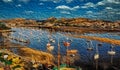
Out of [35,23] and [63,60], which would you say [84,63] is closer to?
[63,60]

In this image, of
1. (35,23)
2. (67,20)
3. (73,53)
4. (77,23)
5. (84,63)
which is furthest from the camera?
(35,23)

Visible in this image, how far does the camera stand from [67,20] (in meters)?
110

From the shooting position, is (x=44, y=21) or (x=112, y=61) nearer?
(x=112, y=61)

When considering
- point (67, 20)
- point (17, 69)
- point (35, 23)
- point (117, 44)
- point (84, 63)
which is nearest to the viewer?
point (17, 69)

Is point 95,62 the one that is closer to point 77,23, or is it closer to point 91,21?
point 77,23

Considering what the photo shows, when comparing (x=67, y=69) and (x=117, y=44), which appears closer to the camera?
(x=67, y=69)

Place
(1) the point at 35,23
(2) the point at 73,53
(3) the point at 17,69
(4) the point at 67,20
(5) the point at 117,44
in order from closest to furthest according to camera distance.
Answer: (3) the point at 17,69
(2) the point at 73,53
(5) the point at 117,44
(4) the point at 67,20
(1) the point at 35,23

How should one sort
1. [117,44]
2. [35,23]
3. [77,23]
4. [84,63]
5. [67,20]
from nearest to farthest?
[84,63]
[117,44]
[77,23]
[67,20]
[35,23]

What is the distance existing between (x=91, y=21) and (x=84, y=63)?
82371mm

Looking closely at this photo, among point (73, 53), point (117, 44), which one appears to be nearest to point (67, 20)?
point (117, 44)

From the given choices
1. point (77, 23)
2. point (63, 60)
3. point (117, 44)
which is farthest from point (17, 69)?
point (77, 23)

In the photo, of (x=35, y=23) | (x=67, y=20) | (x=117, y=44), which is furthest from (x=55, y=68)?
(x=35, y=23)

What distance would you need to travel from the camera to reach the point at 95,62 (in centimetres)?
2828

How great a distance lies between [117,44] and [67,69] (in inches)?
870
